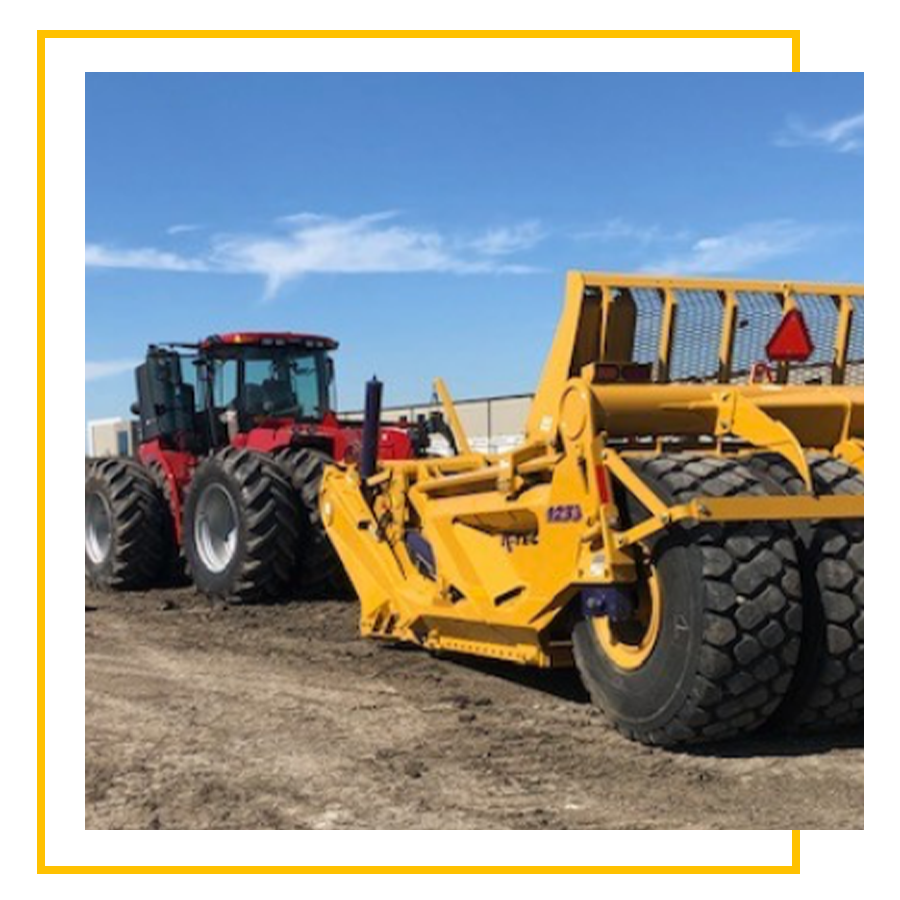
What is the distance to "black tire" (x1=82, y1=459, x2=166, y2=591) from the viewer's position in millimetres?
10797

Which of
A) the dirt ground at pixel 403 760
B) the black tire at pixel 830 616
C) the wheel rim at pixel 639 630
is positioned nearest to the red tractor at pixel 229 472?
the dirt ground at pixel 403 760

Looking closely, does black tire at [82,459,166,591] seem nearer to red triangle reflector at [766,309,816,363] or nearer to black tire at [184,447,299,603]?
black tire at [184,447,299,603]

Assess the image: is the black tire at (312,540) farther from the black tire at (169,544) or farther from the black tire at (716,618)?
the black tire at (716,618)

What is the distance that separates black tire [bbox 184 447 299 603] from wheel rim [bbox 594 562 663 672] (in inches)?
172

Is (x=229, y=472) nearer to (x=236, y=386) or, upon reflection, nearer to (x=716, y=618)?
(x=236, y=386)

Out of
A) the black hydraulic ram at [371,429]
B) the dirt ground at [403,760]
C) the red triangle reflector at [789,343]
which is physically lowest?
the dirt ground at [403,760]

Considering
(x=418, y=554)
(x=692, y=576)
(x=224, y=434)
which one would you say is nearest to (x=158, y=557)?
(x=224, y=434)

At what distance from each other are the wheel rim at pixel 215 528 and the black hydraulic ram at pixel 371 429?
2.25 meters

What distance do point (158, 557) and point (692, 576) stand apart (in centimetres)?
724

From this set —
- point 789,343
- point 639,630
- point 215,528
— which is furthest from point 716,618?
point 215,528

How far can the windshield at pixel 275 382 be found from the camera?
10.8 meters

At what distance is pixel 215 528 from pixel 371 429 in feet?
9.46

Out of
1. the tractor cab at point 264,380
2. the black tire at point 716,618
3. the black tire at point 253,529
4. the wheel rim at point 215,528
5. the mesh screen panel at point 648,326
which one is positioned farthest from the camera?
the tractor cab at point 264,380

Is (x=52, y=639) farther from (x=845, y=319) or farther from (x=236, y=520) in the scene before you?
(x=236, y=520)
